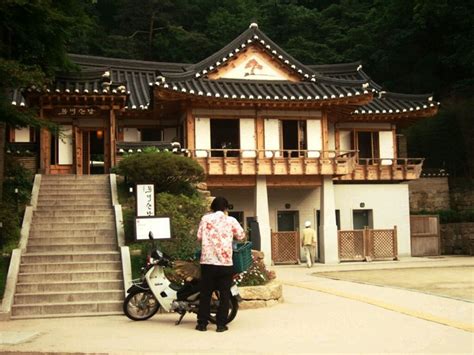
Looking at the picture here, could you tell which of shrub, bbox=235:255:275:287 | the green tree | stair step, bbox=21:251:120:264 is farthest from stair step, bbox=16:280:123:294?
the green tree

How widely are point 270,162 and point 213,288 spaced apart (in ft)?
55.5

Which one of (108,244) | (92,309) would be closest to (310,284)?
(108,244)

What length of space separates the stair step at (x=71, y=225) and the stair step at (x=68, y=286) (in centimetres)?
307

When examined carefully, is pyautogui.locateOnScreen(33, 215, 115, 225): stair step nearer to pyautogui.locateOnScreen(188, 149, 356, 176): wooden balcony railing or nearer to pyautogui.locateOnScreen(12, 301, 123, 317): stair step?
pyautogui.locateOnScreen(12, 301, 123, 317): stair step

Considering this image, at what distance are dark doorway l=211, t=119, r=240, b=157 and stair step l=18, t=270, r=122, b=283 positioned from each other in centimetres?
1487

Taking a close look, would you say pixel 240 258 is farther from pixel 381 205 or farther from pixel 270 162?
pixel 381 205

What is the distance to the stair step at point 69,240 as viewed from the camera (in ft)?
44.9

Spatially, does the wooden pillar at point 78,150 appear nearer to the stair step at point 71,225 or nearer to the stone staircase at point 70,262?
the stone staircase at point 70,262

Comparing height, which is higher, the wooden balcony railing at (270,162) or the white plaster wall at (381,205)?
the wooden balcony railing at (270,162)

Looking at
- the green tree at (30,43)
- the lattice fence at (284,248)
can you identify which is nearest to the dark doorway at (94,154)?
the lattice fence at (284,248)

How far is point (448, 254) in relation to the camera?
29875mm

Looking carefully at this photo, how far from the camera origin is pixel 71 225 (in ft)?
48.8

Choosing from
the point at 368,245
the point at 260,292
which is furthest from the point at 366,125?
the point at 260,292

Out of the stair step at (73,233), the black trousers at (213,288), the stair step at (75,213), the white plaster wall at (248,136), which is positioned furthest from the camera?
the white plaster wall at (248,136)
